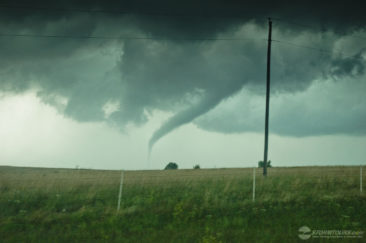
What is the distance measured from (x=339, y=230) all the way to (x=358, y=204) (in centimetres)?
592

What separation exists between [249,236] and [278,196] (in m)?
7.34

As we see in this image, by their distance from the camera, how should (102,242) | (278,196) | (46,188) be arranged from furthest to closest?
(46,188) < (278,196) < (102,242)

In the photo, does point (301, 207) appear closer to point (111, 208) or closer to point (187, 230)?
point (187, 230)

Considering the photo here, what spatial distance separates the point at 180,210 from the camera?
14.3 metres

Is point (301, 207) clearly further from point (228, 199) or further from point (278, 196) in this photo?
point (228, 199)

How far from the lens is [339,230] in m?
11.6

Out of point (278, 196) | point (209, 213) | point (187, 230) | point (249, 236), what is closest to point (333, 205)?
point (278, 196)

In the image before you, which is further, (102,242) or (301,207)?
(301,207)

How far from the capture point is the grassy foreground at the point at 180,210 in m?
11.6

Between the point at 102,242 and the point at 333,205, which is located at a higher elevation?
the point at 333,205

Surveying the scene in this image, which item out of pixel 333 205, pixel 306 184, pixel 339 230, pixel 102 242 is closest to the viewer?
pixel 102 242

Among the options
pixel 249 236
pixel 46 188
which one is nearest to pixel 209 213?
pixel 249 236

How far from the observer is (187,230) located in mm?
11953

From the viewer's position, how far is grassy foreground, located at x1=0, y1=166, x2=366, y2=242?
38.0 feet
